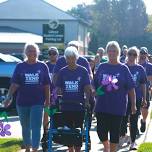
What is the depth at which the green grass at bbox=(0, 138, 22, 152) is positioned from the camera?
10.4 meters

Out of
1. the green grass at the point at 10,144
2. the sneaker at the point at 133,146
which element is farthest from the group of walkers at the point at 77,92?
the sneaker at the point at 133,146

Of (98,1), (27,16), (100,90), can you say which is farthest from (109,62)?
(98,1)

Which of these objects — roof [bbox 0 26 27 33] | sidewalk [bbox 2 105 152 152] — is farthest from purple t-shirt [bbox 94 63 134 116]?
roof [bbox 0 26 27 33]

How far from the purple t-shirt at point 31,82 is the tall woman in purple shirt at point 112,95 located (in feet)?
3.11

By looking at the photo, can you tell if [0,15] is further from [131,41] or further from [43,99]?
[43,99]

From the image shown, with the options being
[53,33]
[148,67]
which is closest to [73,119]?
[148,67]

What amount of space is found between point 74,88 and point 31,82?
0.75 metres

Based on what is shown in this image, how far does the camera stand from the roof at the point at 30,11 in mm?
72625

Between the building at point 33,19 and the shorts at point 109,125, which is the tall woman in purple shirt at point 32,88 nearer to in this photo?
the shorts at point 109,125

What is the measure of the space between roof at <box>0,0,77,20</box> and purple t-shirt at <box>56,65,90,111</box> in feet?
206

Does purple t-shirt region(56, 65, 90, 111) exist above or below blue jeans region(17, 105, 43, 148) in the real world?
above

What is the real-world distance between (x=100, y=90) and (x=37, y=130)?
4.15 ft

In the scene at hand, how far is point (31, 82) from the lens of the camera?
9.04 m

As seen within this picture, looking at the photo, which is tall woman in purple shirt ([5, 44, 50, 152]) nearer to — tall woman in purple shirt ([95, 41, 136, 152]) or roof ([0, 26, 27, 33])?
tall woman in purple shirt ([95, 41, 136, 152])
